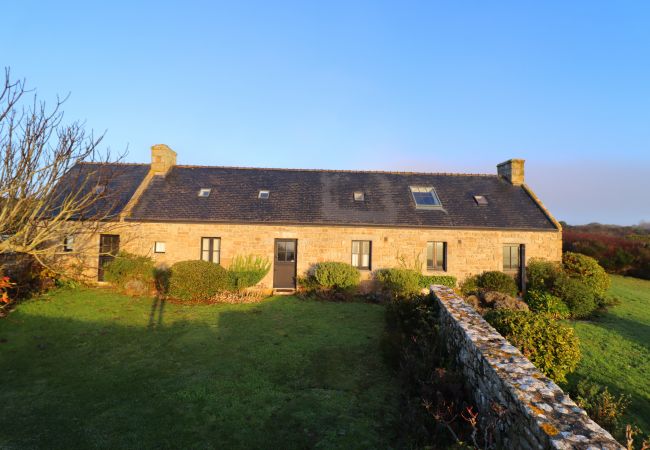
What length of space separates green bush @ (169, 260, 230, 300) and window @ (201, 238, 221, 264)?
1771 mm

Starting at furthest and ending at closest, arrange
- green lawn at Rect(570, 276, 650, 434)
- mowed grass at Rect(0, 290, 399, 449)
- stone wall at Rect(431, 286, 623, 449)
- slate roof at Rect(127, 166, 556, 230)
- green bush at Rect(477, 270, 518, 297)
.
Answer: slate roof at Rect(127, 166, 556, 230)
green bush at Rect(477, 270, 518, 297)
green lawn at Rect(570, 276, 650, 434)
mowed grass at Rect(0, 290, 399, 449)
stone wall at Rect(431, 286, 623, 449)

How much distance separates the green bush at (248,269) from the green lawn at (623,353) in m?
10.9

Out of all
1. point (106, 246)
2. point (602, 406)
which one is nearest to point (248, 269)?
point (106, 246)

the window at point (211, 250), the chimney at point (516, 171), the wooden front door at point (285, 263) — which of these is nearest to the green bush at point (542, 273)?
the chimney at point (516, 171)

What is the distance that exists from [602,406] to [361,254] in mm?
10268

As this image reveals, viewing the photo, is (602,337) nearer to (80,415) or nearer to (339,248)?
(339,248)

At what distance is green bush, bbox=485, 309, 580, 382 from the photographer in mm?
5922

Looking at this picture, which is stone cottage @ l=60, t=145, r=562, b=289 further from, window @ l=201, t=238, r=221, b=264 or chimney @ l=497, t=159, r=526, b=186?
chimney @ l=497, t=159, r=526, b=186

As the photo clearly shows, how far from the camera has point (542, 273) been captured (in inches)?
549

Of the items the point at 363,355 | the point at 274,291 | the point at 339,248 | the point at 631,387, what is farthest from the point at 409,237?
the point at 631,387

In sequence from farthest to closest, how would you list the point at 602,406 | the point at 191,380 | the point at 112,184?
the point at 112,184, the point at 191,380, the point at 602,406

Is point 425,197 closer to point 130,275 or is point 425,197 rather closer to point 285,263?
point 285,263

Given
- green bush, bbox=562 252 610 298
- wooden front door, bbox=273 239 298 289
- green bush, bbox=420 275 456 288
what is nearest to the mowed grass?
wooden front door, bbox=273 239 298 289

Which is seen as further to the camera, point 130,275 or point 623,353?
point 130,275
